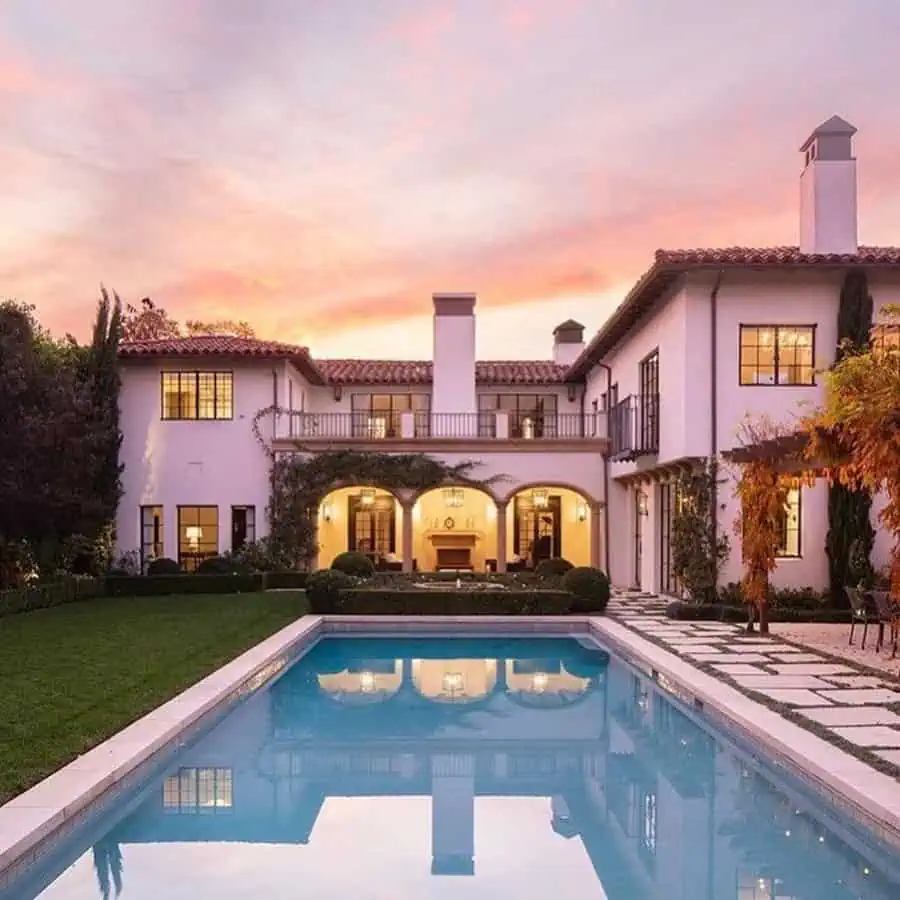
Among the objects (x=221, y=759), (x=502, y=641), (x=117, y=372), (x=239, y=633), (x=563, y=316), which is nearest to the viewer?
(x=221, y=759)

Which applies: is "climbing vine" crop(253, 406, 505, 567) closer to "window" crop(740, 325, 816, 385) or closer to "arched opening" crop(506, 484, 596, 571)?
"arched opening" crop(506, 484, 596, 571)

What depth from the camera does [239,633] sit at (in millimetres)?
14883

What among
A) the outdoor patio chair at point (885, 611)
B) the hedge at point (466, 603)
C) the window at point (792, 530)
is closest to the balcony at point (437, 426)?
the hedge at point (466, 603)

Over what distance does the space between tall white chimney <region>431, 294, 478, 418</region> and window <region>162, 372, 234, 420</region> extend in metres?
5.50

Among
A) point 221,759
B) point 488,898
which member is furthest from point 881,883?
point 221,759

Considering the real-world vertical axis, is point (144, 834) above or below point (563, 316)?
below

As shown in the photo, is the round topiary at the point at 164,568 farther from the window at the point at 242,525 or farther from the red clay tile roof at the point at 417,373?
the red clay tile roof at the point at 417,373

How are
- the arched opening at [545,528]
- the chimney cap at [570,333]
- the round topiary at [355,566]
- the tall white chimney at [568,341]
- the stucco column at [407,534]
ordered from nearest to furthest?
the round topiary at [355,566]
the stucco column at [407,534]
the arched opening at [545,528]
the tall white chimney at [568,341]
the chimney cap at [570,333]

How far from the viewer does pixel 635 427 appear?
20.9 meters

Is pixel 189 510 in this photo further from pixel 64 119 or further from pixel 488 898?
pixel 488 898

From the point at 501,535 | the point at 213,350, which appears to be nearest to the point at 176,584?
the point at 213,350

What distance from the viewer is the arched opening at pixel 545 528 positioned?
27.8 meters

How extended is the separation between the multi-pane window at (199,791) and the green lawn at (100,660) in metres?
0.76

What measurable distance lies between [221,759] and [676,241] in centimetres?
1610
